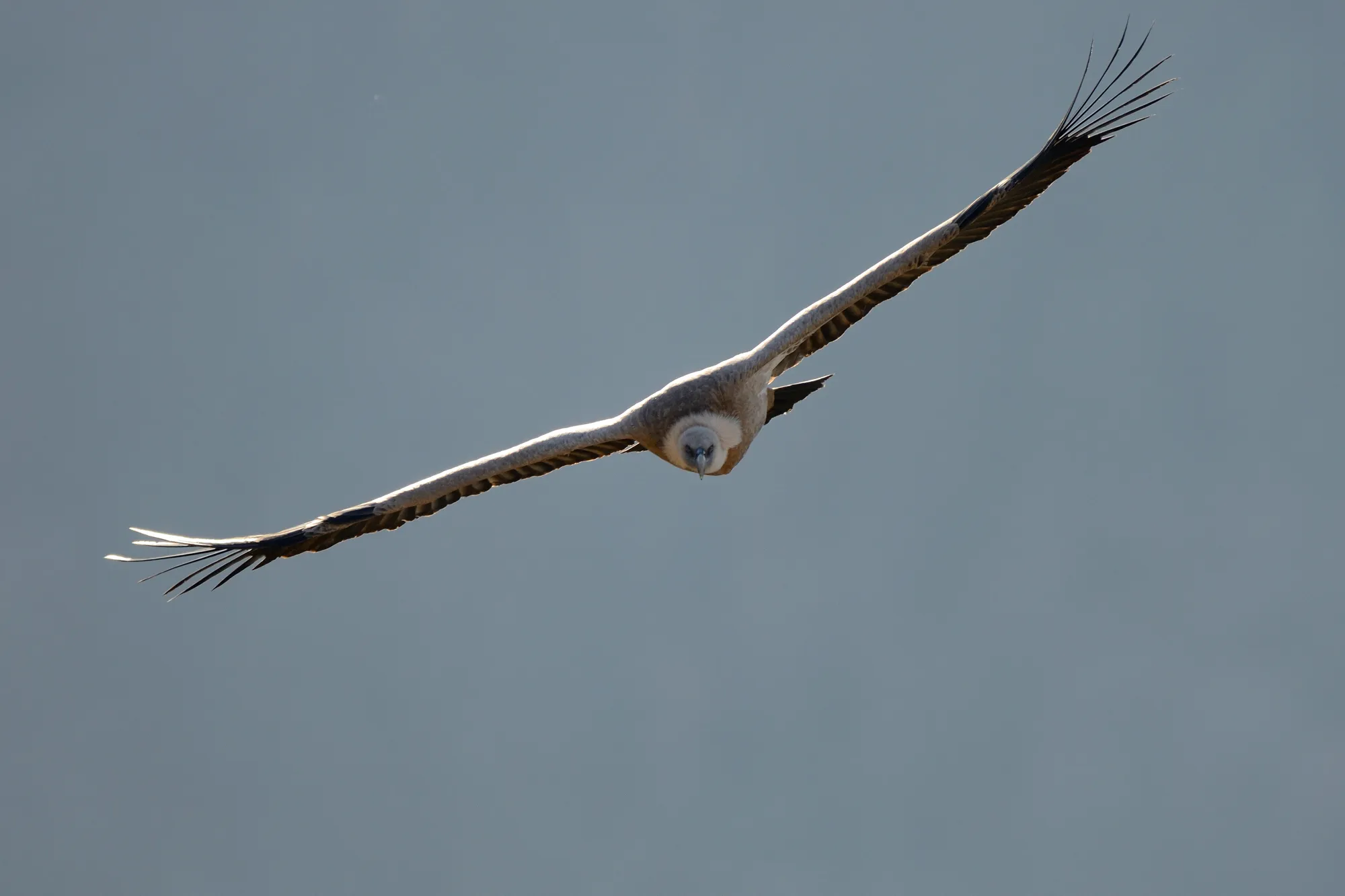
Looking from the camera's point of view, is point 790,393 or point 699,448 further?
point 790,393

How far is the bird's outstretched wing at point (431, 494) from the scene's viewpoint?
579 inches

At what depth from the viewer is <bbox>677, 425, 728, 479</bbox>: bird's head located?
14.3 m

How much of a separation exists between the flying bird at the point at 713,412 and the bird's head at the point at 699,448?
10 millimetres

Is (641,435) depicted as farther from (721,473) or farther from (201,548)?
(201,548)

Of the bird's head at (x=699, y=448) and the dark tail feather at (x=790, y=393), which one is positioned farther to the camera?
the dark tail feather at (x=790, y=393)

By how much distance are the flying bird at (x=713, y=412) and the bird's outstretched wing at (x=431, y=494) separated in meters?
0.01

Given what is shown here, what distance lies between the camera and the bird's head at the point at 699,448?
46.9 feet

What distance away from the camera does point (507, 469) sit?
1515cm

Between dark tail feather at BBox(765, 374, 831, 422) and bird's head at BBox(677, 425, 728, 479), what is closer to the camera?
bird's head at BBox(677, 425, 728, 479)

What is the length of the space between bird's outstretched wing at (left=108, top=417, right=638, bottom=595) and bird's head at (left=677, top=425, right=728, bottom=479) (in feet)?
2.90

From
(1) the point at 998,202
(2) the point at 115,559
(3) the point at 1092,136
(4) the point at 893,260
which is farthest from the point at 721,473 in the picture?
(2) the point at 115,559

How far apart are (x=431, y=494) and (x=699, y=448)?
291 cm

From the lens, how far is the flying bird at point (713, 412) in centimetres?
1376

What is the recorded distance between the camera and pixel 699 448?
563 inches
